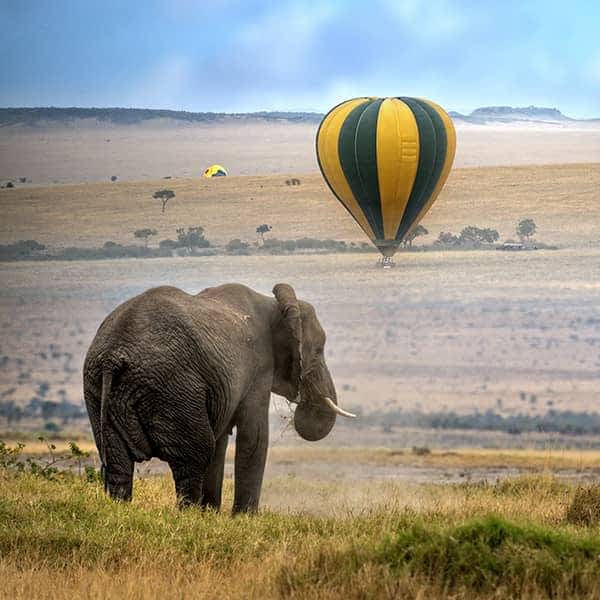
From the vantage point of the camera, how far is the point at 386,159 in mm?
42500

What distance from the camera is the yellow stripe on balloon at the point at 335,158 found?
141 ft

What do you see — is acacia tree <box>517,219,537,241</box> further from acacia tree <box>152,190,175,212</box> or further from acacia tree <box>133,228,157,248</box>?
acacia tree <box>152,190,175,212</box>

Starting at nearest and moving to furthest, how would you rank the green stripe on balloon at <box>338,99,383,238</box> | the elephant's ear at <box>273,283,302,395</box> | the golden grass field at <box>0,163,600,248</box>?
the elephant's ear at <box>273,283,302,395</box>, the green stripe on balloon at <box>338,99,383,238</box>, the golden grass field at <box>0,163,600,248</box>

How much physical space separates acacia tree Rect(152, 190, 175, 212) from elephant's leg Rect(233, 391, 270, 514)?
72535mm

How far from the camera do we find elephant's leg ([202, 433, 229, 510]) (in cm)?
1833

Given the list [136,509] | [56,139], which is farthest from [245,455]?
[56,139]

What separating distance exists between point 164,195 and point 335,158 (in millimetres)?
50081

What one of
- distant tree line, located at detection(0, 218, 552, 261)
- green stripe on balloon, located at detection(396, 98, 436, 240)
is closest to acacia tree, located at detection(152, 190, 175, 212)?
distant tree line, located at detection(0, 218, 552, 261)

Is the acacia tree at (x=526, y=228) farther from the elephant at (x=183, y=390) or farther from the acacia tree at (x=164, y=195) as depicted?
the elephant at (x=183, y=390)

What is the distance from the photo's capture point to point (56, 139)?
101 m

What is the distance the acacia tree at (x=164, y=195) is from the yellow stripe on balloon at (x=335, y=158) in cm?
4686

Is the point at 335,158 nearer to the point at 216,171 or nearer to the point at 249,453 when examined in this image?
the point at 249,453

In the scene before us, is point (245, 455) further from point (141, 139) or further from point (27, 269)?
point (141, 139)

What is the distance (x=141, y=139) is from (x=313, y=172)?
38.8ft
